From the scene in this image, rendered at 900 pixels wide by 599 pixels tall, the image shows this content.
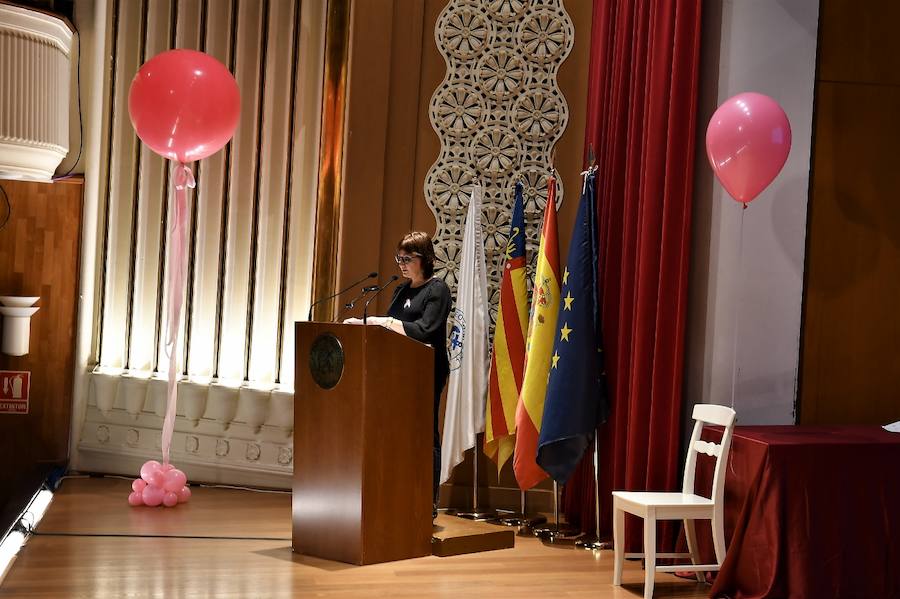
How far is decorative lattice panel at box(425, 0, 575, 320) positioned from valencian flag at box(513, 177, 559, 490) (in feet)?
1.86

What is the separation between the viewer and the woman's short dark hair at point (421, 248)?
4.64 metres

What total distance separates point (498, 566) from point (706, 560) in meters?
0.86

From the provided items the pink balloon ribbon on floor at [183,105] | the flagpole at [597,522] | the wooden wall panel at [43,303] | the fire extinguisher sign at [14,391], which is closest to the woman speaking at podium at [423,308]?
the flagpole at [597,522]

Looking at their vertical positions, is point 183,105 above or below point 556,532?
above

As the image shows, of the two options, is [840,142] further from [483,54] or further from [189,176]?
[189,176]

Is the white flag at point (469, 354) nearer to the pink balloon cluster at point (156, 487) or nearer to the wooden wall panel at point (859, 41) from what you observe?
the pink balloon cluster at point (156, 487)

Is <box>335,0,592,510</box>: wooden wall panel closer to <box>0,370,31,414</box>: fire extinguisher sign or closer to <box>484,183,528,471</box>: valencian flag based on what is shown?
<box>484,183,528,471</box>: valencian flag

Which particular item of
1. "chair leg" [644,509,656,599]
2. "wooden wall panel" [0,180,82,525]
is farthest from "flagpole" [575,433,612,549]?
"wooden wall panel" [0,180,82,525]

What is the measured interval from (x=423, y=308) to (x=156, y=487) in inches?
69.5

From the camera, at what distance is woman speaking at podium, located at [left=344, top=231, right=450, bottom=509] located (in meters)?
4.49

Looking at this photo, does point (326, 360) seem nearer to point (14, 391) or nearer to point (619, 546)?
point (619, 546)

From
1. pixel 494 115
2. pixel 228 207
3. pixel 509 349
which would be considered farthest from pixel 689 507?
pixel 228 207

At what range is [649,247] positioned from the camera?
14.9ft

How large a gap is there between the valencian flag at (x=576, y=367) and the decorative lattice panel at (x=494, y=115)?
0.68 metres
